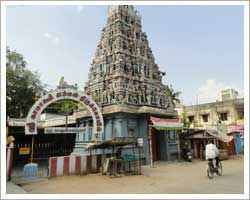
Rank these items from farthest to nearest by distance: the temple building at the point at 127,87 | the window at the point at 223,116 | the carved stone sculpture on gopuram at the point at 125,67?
the window at the point at 223,116
the carved stone sculpture on gopuram at the point at 125,67
the temple building at the point at 127,87

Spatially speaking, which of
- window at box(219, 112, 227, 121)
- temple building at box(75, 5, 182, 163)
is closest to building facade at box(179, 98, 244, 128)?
window at box(219, 112, 227, 121)

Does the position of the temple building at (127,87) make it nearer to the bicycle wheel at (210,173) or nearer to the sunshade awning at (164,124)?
the sunshade awning at (164,124)

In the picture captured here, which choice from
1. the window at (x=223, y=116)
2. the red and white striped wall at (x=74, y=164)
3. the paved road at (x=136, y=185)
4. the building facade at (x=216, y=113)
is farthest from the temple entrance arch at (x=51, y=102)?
the window at (x=223, y=116)

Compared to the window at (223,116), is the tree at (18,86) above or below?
above

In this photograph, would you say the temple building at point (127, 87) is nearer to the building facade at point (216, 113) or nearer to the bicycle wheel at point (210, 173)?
the bicycle wheel at point (210, 173)

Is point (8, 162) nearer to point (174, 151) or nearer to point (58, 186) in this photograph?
point (58, 186)

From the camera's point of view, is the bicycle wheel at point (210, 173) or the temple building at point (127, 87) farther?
the temple building at point (127, 87)

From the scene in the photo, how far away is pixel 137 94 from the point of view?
12469 mm

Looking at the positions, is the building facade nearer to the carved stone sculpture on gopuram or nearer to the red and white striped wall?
the carved stone sculpture on gopuram

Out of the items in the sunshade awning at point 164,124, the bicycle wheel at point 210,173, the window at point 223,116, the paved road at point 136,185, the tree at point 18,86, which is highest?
the tree at point 18,86

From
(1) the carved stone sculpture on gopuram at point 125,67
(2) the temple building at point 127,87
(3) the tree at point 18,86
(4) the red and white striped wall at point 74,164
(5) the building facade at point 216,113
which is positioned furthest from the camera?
(5) the building facade at point 216,113

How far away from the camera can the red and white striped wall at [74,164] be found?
8.01 metres

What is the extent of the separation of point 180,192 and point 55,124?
11.6 metres

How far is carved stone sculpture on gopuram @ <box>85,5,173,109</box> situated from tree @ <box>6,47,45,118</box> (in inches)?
277
